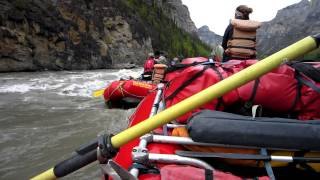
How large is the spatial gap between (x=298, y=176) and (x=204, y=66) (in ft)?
2.99

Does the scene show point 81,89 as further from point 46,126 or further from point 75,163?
point 75,163

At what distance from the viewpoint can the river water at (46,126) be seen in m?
4.58

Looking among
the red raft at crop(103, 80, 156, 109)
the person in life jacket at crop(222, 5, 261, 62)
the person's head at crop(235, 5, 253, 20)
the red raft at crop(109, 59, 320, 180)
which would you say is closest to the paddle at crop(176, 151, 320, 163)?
the red raft at crop(109, 59, 320, 180)

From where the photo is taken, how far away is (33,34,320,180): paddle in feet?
5.49

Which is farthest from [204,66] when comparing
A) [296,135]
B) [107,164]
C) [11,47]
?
[11,47]

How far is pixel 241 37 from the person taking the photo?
14.6 feet

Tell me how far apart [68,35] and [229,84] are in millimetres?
23981

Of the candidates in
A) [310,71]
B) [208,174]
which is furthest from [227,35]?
[208,174]

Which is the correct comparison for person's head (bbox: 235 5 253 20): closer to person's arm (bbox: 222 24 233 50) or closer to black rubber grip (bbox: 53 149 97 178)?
person's arm (bbox: 222 24 233 50)

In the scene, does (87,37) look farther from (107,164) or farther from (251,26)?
(107,164)

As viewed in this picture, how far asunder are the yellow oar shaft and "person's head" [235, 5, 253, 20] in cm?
279

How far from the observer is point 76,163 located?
1900 mm

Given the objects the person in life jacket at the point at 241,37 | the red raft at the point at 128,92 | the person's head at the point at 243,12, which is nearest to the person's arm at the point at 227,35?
the person in life jacket at the point at 241,37

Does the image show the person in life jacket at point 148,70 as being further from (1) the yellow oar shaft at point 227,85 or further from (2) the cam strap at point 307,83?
(1) the yellow oar shaft at point 227,85
